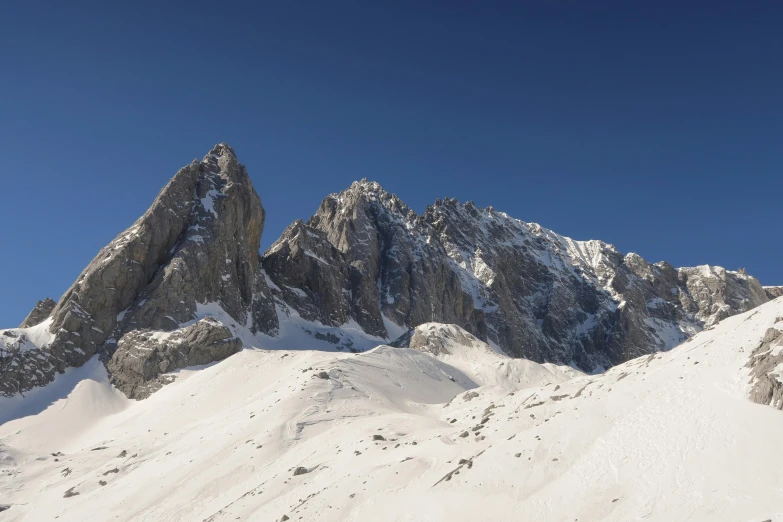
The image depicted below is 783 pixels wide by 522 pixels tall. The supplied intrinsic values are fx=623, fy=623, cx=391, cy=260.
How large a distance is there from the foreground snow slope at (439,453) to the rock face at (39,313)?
1227 inches

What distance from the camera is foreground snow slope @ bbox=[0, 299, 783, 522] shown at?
77.6ft

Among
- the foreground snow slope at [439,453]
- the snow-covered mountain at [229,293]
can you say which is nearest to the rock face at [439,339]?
the snow-covered mountain at [229,293]

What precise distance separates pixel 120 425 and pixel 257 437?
102ft

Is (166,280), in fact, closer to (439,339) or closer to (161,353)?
(161,353)

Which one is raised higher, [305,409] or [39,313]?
[39,313]

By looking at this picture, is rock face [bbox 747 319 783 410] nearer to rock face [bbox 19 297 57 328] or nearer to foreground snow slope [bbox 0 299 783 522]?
foreground snow slope [bbox 0 299 783 522]

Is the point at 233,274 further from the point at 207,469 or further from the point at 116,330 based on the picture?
the point at 207,469

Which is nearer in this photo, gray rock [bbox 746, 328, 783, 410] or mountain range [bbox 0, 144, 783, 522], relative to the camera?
mountain range [bbox 0, 144, 783, 522]

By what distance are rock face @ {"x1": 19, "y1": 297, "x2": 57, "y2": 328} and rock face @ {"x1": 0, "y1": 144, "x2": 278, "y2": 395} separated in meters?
3.98

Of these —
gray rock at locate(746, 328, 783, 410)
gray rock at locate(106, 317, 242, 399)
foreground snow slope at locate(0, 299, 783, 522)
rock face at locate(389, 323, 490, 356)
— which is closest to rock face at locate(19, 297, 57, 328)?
gray rock at locate(106, 317, 242, 399)

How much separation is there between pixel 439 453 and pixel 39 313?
8353 cm

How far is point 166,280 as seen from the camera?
98562mm

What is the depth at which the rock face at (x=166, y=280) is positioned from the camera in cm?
8529

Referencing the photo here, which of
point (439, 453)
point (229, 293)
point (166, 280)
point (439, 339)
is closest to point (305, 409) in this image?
point (439, 453)
